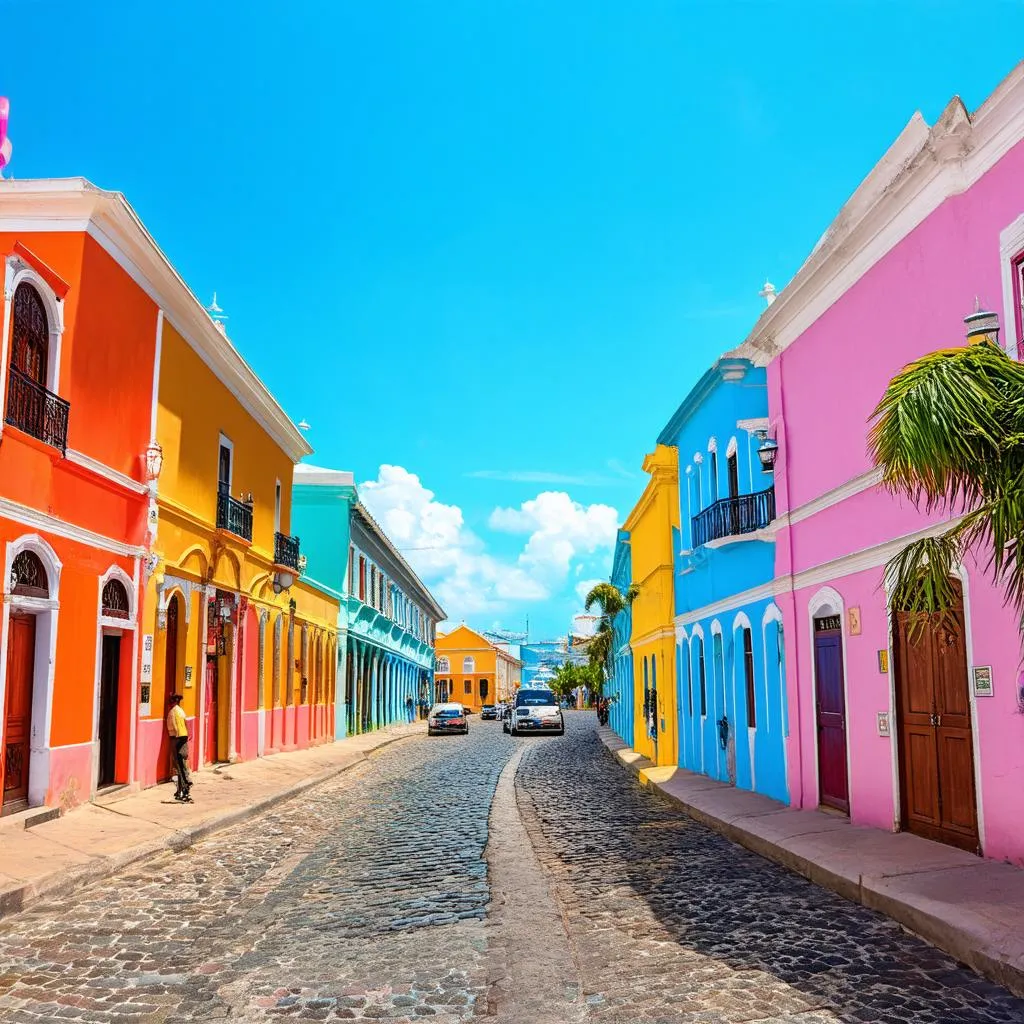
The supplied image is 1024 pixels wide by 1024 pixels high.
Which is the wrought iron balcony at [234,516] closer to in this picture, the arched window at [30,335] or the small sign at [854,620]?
the arched window at [30,335]

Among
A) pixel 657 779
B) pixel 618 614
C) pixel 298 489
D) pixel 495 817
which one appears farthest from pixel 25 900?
pixel 618 614

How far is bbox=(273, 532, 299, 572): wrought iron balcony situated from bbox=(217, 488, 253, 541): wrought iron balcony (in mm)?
Result: 2259

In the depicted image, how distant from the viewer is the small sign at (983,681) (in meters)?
8.58

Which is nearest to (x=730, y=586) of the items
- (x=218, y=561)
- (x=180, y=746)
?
(x=180, y=746)

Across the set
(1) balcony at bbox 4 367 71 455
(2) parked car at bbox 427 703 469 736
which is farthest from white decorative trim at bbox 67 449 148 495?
(2) parked car at bbox 427 703 469 736

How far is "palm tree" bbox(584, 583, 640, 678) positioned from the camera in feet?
114

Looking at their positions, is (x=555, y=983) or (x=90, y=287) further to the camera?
(x=90, y=287)

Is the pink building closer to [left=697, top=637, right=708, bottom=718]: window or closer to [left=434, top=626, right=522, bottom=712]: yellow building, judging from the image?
[left=697, top=637, right=708, bottom=718]: window

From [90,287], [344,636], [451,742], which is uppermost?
[90,287]

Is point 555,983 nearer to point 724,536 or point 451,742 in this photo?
point 724,536

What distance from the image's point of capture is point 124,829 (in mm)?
11719

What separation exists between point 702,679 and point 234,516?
941cm

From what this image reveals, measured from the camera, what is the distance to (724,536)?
51.8 feet

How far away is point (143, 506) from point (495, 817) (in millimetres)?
6694
